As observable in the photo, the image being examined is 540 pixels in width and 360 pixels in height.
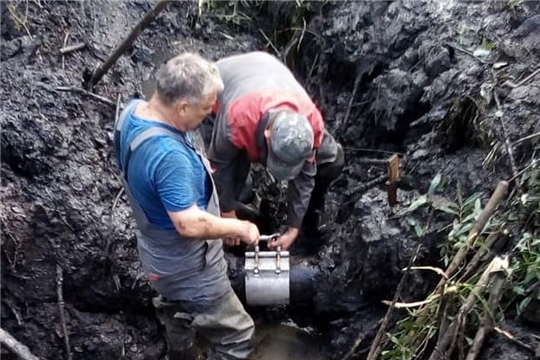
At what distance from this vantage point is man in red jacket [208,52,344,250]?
4059 millimetres

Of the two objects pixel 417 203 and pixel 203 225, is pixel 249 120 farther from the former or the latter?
pixel 417 203

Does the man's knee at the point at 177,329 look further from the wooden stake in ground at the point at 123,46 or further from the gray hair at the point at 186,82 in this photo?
the wooden stake in ground at the point at 123,46

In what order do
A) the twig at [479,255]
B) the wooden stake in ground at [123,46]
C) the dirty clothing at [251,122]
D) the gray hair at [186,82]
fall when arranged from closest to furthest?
the gray hair at [186,82]
the twig at [479,255]
the dirty clothing at [251,122]
the wooden stake in ground at [123,46]

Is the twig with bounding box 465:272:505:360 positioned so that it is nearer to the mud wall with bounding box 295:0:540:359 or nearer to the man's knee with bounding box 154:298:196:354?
the mud wall with bounding box 295:0:540:359

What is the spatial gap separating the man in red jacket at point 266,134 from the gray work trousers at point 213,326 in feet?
1.87

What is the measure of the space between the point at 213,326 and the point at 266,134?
1.05m

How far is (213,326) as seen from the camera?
4.22 meters

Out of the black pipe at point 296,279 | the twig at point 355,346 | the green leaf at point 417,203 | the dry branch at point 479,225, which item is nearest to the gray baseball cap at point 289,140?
the green leaf at point 417,203

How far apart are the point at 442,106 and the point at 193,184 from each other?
6.29 feet

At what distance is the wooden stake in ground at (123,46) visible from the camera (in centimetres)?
534

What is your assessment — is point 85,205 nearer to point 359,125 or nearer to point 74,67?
point 74,67

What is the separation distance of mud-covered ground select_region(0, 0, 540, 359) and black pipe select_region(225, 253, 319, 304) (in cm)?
7

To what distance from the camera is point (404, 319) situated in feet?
13.2

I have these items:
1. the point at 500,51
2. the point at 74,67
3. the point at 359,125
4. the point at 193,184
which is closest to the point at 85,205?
the point at 74,67
